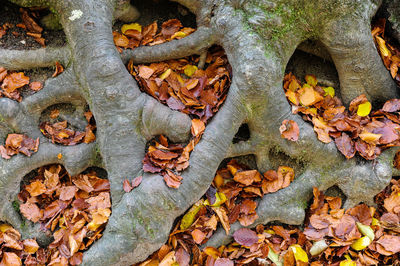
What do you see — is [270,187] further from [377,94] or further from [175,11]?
[175,11]

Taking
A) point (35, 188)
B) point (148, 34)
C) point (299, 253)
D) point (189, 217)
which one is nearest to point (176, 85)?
point (148, 34)

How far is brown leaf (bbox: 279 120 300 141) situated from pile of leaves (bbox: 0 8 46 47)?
2291 millimetres

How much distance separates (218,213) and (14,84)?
2.12m

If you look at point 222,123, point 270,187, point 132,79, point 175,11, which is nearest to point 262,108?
point 222,123

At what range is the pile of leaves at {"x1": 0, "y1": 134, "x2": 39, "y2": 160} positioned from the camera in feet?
9.56

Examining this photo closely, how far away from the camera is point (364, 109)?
3.20 meters

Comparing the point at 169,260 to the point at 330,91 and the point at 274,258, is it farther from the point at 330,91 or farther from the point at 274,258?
the point at 330,91

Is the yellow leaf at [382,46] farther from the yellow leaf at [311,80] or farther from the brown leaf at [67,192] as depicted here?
the brown leaf at [67,192]

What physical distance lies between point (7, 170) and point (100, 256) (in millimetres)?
1069

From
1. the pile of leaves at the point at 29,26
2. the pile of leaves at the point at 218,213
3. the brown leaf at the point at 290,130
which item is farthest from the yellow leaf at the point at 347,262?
the pile of leaves at the point at 29,26

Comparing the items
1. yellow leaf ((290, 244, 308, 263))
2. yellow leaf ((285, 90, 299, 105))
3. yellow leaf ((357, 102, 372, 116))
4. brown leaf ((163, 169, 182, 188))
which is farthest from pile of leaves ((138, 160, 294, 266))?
yellow leaf ((357, 102, 372, 116))

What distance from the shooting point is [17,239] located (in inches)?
116

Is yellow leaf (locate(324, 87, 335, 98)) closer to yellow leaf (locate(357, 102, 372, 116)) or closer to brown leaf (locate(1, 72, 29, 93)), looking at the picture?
yellow leaf (locate(357, 102, 372, 116))

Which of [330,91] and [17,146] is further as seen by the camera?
[330,91]
